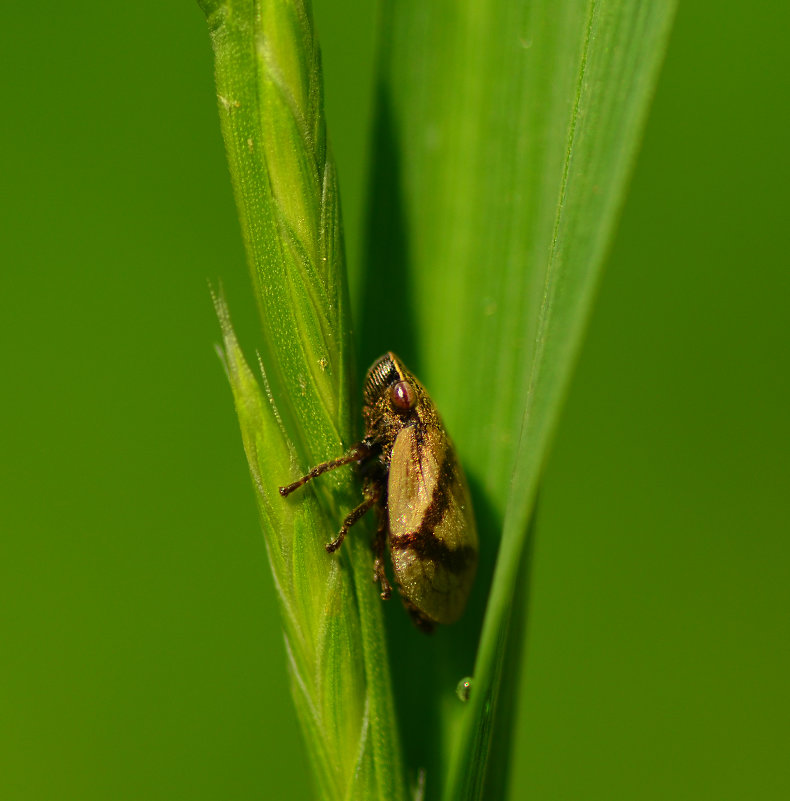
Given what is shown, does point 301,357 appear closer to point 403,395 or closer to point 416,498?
point 403,395

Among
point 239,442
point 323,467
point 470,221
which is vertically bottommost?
point 239,442

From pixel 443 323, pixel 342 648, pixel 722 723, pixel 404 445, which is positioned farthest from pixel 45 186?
pixel 722 723

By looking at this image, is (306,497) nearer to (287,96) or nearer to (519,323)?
(519,323)

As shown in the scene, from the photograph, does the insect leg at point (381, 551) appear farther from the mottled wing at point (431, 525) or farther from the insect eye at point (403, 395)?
the insect eye at point (403, 395)

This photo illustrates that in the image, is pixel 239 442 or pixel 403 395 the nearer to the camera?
pixel 403 395

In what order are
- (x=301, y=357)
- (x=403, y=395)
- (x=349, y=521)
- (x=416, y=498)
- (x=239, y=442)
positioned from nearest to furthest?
1. (x=301, y=357)
2. (x=349, y=521)
3. (x=403, y=395)
4. (x=416, y=498)
5. (x=239, y=442)

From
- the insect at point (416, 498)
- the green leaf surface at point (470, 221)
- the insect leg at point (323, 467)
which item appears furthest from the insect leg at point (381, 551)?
the insect leg at point (323, 467)

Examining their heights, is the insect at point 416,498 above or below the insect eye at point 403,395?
below

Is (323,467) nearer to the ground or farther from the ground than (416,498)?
farther from the ground

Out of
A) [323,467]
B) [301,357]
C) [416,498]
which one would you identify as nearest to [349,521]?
[323,467]
